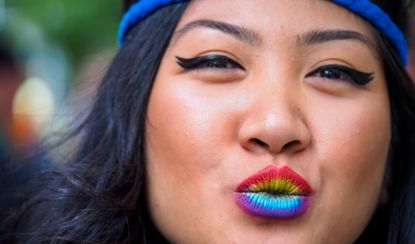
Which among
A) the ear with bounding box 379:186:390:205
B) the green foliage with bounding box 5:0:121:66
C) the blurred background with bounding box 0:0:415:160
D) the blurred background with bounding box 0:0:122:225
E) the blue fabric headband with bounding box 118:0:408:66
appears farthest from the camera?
the green foliage with bounding box 5:0:121:66

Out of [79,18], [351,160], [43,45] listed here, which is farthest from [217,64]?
[43,45]

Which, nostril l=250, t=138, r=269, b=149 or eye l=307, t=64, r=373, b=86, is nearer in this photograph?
nostril l=250, t=138, r=269, b=149

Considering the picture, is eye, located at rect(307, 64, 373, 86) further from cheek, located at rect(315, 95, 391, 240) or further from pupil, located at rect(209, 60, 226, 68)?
pupil, located at rect(209, 60, 226, 68)

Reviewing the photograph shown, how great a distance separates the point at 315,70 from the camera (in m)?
1.69

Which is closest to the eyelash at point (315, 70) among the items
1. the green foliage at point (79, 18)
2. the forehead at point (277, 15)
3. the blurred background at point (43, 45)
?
the forehead at point (277, 15)

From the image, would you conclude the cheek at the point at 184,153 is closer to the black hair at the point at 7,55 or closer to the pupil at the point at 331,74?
the pupil at the point at 331,74

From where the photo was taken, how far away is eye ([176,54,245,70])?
1.68m

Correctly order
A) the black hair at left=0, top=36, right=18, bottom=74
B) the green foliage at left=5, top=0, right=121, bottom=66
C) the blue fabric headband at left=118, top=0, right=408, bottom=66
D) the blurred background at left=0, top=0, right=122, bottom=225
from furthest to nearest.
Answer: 1. the black hair at left=0, top=36, right=18, bottom=74
2. the green foliage at left=5, top=0, right=121, bottom=66
3. the blurred background at left=0, top=0, right=122, bottom=225
4. the blue fabric headband at left=118, top=0, right=408, bottom=66

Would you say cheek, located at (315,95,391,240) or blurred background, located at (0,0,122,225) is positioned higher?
blurred background, located at (0,0,122,225)

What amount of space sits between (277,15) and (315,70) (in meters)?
0.18

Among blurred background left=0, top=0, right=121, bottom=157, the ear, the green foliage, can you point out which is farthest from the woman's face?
the green foliage

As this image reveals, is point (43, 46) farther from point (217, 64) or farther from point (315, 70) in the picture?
point (315, 70)

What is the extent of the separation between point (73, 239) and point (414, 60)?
2.82 metres

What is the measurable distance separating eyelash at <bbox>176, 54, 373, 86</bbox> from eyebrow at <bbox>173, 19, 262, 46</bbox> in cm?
7
